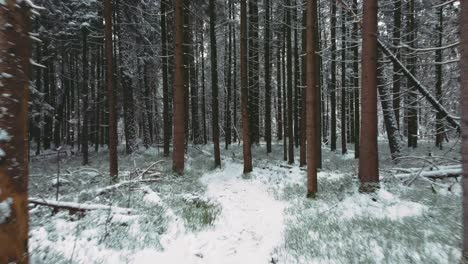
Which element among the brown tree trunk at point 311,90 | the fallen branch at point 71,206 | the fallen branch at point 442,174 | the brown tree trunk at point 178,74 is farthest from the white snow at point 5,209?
the fallen branch at point 442,174

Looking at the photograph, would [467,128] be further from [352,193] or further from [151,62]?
[151,62]

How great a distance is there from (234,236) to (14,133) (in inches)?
172

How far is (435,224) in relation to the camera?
5.07m

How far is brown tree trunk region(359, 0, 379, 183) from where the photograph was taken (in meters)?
7.50

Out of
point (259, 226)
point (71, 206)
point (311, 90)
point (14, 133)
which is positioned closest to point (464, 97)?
point (14, 133)

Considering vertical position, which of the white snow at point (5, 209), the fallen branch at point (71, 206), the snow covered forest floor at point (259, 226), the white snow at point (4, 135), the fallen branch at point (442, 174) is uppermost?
the white snow at point (4, 135)

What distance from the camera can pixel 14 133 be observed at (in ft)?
7.82

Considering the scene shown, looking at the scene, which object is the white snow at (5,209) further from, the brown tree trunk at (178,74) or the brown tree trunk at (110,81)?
the brown tree trunk at (178,74)

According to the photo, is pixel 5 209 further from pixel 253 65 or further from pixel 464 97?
pixel 253 65

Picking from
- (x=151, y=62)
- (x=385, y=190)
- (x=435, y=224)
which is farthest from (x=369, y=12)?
(x=151, y=62)

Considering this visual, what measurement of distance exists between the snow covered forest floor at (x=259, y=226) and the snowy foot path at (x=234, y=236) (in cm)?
2

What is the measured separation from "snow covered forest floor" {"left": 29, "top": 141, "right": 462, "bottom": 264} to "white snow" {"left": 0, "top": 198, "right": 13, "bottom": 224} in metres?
1.94

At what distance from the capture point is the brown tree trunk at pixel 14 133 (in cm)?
229

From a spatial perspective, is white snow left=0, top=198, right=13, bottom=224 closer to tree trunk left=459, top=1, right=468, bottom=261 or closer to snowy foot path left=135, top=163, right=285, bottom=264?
snowy foot path left=135, top=163, right=285, bottom=264
